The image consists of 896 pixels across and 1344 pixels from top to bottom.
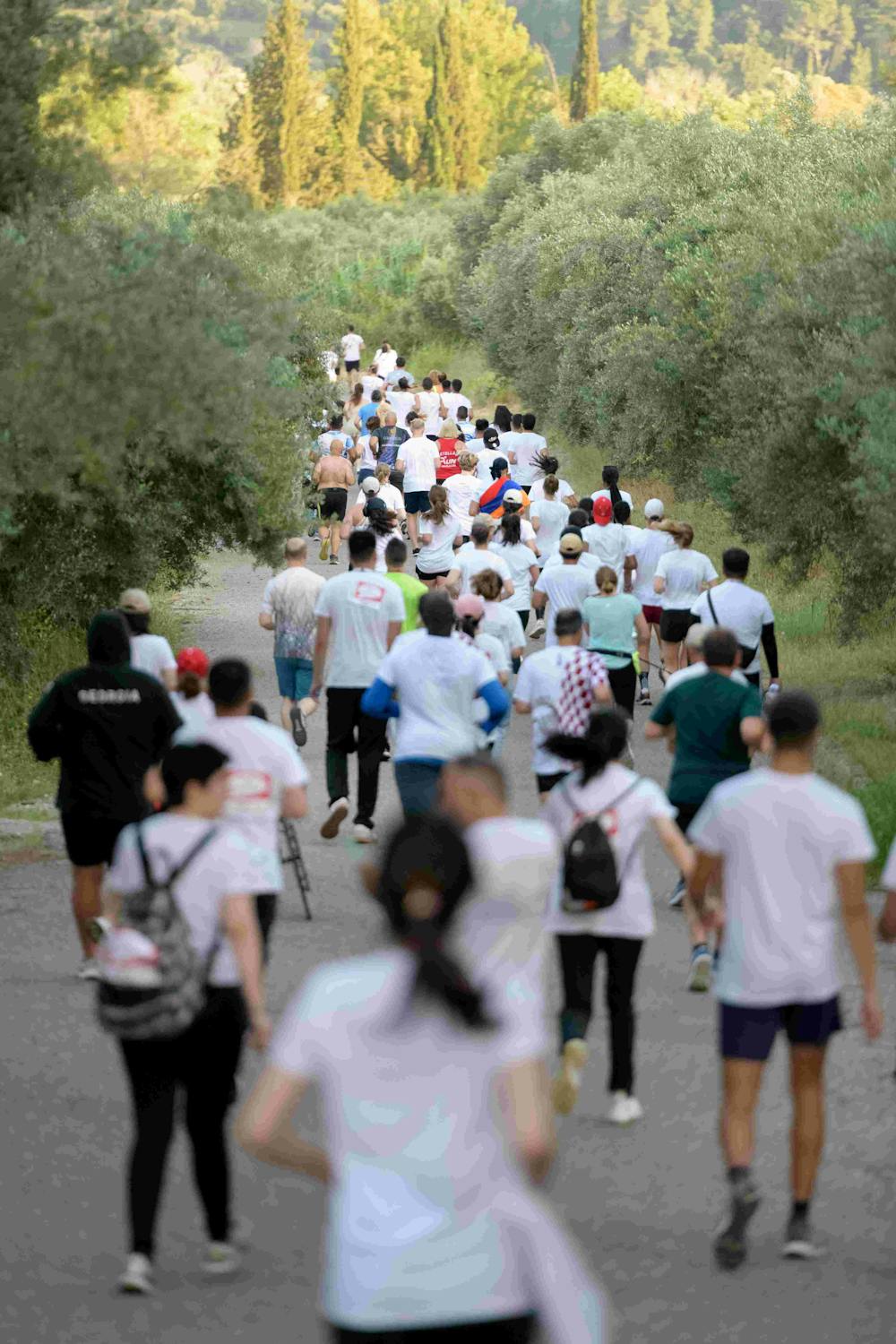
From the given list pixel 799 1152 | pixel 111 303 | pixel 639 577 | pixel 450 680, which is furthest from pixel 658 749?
pixel 799 1152

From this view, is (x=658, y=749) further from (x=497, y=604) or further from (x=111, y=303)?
(x=111, y=303)

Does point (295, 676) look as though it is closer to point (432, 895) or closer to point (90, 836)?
point (90, 836)

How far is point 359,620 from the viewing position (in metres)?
13.1

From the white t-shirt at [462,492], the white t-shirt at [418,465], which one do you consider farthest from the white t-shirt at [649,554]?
the white t-shirt at [418,465]

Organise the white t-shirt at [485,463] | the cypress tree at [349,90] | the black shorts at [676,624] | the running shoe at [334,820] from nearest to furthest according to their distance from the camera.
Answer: the running shoe at [334,820], the black shorts at [676,624], the white t-shirt at [485,463], the cypress tree at [349,90]

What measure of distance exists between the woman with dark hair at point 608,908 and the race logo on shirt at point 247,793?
3.66ft

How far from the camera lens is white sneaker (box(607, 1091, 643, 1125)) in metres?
8.28

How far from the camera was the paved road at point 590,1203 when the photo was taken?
20.9 ft

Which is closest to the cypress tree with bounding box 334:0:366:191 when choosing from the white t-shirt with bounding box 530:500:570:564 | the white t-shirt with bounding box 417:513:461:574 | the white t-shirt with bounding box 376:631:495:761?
the white t-shirt with bounding box 530:500:570:564

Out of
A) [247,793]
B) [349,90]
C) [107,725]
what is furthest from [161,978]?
[349,90]

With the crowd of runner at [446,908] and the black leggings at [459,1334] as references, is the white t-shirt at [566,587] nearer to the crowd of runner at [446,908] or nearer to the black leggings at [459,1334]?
the crowd of runner at [446,908]

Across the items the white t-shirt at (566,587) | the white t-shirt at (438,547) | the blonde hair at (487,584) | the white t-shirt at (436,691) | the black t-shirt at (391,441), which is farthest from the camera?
the black t-shirt at (391,441)

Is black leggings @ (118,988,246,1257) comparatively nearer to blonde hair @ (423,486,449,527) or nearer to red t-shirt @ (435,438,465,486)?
blonde hair @ (423,486,449,527)

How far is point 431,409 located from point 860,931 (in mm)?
27607
